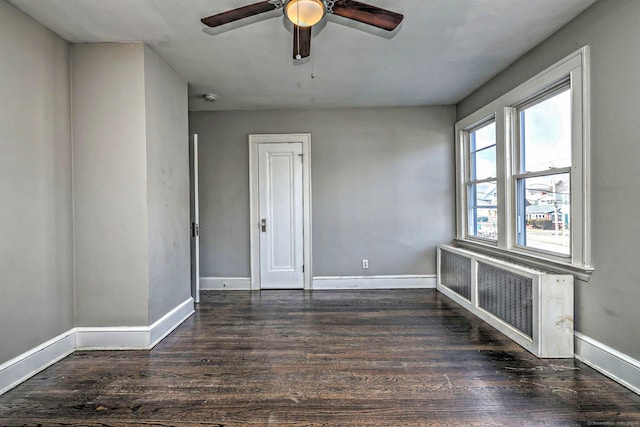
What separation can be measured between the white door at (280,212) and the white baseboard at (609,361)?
3157 millimetres

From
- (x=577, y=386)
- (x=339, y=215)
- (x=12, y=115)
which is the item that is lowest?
(x=577, y=386)

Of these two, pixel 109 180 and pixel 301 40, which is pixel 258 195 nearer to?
pixel 109 180

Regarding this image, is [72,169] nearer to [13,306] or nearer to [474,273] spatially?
[13,306]

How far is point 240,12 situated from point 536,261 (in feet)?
9.86

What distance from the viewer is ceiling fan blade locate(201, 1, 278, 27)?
1.90 meters

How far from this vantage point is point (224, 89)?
12.8 feet

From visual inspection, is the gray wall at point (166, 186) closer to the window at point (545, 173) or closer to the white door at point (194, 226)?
the white door at point (194, 226)

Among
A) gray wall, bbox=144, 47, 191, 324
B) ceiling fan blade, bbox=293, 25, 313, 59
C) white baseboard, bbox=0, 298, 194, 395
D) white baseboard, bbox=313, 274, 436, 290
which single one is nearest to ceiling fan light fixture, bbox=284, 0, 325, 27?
ceiling fan blade, bbox=293, 25, 313, 59

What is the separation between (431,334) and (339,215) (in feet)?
6.98

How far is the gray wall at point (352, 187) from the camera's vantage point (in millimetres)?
4727

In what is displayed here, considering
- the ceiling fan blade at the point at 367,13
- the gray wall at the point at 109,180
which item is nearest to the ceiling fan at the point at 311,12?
the ceiling fan blade at the point at 367,13

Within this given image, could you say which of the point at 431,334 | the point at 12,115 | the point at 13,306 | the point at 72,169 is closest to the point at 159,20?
the point at 12,115

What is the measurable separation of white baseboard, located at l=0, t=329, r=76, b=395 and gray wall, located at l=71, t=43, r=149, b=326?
0.63ft

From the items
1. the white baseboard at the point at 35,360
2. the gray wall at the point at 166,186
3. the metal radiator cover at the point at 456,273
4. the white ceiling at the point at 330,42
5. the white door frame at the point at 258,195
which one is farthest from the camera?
the white door frame at the point at 258,195
